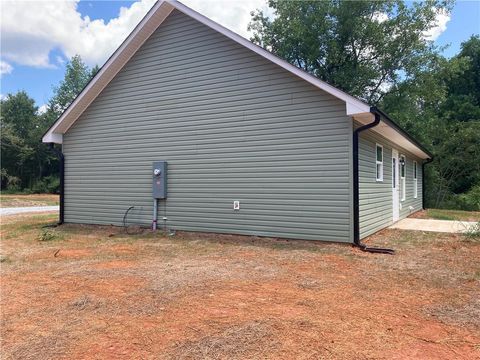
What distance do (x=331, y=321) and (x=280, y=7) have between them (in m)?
22.9

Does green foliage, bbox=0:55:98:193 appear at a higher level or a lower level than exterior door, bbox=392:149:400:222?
higher

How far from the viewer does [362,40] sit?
816 inches

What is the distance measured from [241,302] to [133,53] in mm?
8034

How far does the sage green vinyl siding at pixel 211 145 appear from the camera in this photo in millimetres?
7289

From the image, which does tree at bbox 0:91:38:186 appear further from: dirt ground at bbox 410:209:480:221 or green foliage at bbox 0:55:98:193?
dirt ground at bbox 410:209:480:221

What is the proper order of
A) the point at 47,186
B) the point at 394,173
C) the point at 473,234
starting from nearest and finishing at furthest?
the point at 473,234, the point at 394,173, the point at 47,186

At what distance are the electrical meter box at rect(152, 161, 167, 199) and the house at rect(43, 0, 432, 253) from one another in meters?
0.15

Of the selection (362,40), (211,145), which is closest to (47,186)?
(362,40)

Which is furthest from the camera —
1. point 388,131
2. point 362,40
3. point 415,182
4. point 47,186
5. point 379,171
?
point 47,186

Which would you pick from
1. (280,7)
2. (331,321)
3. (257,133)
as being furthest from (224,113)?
(280,7)

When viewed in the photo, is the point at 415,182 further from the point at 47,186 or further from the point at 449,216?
the point at 47,186

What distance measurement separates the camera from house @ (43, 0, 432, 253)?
721cm

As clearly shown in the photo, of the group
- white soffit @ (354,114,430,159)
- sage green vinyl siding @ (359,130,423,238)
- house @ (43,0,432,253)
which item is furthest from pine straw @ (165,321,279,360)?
white soffit @ (354,114,430,159)

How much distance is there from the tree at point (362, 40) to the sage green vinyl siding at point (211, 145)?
13.7m
